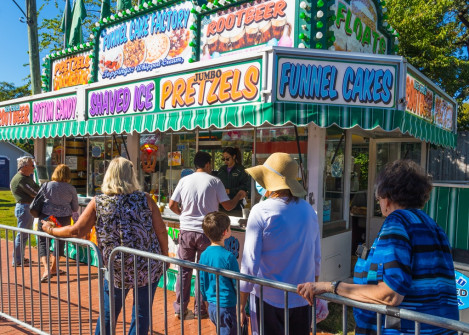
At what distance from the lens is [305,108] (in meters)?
3.98

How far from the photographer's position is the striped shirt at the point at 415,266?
1.64 meters

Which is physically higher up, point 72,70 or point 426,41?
point 426,41

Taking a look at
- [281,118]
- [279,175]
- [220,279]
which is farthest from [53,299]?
[279,175]

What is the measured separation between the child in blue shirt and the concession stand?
1280 mm

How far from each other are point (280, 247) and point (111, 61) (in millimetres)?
7040

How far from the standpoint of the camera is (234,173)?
564 centimetres

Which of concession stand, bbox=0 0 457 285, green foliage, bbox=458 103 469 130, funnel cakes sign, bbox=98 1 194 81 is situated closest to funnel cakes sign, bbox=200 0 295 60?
concession stand, bbox=0 0 457 285

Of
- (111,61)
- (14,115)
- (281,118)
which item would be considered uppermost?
(111,61)

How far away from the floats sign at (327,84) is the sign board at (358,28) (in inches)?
61.9

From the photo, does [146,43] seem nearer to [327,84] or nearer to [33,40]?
[33,40]

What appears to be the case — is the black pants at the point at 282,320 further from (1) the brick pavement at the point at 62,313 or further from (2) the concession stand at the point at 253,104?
(2) the concession stand at the point at 253,104

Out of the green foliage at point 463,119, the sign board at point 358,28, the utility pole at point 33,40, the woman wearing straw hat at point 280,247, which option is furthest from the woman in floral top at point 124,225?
the green foliage at point 463,119

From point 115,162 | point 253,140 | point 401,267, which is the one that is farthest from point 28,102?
point 401,267

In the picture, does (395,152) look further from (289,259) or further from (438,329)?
(438,329)
